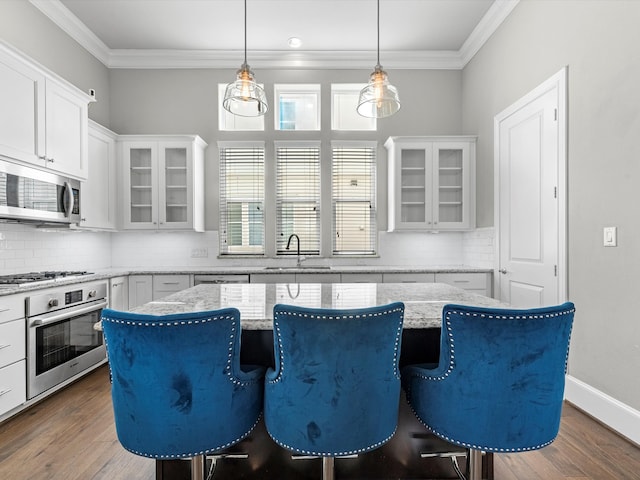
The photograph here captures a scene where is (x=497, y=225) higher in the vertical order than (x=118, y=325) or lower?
higher

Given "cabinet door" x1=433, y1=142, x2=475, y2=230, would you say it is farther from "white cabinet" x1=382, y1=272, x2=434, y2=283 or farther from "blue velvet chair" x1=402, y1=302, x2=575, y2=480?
Answer: "blue velvet chair" x1=402, y1=302, x2=575, y2=480

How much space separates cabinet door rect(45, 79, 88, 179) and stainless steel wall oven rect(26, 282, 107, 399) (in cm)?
105

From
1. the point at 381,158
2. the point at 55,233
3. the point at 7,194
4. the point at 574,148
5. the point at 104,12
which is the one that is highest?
the point at 104,12

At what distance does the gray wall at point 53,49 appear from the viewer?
321 cm

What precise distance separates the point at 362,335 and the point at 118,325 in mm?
819

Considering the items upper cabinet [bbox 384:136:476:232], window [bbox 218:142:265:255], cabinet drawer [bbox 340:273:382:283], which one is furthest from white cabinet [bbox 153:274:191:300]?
upper cabinet [bbox 384:136:476:232]

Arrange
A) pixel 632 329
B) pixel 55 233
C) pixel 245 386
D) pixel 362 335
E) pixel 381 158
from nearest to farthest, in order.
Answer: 1. pixel 362 335
2. pixel 245 386
3. pixel 632 329
4. pixel 55 233
5. pixel 381 158

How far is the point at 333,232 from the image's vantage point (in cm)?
477

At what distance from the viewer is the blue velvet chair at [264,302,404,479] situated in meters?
1.23

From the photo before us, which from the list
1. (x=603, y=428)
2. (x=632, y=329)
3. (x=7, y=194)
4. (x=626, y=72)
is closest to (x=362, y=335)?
(x=632, y=329)

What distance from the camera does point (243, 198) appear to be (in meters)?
4.75

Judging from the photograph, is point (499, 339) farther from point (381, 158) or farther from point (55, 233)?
point (55, 233)

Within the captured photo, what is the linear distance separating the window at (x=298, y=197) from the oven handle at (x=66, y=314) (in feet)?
6.78

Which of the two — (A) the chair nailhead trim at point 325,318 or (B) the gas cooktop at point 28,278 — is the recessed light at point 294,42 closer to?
(B) the gas cooktop at point 28,278
